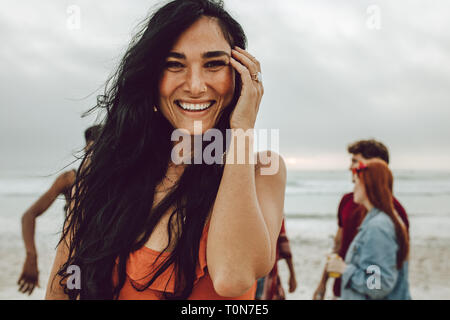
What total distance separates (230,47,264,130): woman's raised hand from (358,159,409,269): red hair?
2.65 m

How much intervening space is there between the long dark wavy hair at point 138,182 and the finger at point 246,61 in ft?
0.26

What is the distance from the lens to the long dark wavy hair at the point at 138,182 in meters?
1.49

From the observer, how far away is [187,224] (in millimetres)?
1510

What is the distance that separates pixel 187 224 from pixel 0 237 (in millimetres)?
13996

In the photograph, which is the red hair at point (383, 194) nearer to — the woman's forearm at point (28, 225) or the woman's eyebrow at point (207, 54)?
the woman's eyebrow at point (207, 54)

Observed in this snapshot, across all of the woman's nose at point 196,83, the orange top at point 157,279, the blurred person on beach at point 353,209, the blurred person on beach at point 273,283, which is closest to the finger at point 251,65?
the woman's nose at point 196,83

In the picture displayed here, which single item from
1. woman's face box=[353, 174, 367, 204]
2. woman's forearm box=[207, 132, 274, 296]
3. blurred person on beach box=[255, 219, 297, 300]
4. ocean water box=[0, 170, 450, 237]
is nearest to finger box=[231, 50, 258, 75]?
woman's forearm box=[207, 132, 274, 296]

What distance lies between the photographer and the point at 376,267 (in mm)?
3402

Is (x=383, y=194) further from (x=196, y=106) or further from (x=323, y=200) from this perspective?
(x=323, y=200)

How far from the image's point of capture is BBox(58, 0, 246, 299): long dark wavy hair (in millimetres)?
1485

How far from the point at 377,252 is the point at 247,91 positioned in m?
2.63

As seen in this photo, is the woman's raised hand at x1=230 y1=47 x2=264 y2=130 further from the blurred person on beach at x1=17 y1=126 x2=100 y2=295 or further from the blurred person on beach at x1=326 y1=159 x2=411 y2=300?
the blurred person on beach at x1=17 y1=126 x2=100 y2=295
